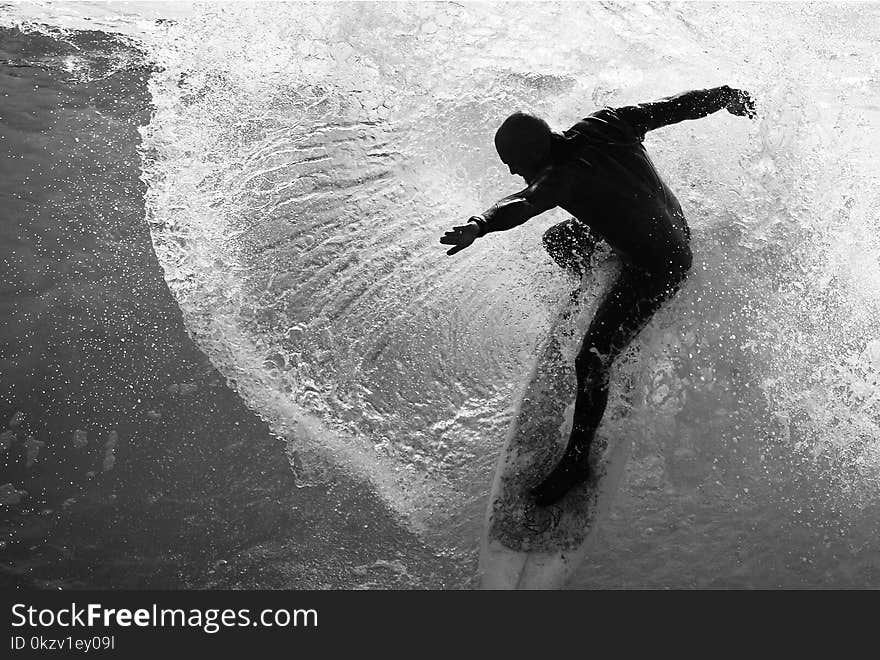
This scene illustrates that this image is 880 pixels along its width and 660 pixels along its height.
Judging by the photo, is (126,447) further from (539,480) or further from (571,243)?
(571,243)

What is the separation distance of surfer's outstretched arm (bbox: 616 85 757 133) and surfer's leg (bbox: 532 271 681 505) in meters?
0.52

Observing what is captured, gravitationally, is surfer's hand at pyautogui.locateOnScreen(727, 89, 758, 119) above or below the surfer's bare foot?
above

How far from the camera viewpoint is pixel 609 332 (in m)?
2.91

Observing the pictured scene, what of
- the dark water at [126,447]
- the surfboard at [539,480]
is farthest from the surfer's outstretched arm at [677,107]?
the dark water at [126,447]

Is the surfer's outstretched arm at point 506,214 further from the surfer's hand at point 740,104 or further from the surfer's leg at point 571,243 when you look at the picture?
the surfer's hand at point 740,104

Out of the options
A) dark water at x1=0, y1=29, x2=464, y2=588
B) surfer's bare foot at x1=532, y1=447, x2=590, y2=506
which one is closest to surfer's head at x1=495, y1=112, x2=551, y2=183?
surfer's bare foot at x1=532, y1=447, x2=590, y2=506

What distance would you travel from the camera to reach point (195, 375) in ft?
11.7

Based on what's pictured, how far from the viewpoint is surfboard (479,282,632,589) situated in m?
3.01

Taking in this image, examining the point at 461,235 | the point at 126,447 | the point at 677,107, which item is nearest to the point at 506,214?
the point at 461,235

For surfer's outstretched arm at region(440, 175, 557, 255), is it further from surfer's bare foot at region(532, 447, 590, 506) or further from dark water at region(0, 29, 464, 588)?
dark water at region(0, 29, 464, 588)

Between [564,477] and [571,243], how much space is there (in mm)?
869

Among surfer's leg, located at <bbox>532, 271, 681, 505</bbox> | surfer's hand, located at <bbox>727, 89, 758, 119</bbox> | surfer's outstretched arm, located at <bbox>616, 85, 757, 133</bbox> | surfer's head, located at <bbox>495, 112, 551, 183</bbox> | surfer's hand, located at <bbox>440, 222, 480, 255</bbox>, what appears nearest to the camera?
surfer's hand, located at <bbox>440, 222, 480, 255</bbox>

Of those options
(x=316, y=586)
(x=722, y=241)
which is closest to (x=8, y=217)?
(x=316, y=586)

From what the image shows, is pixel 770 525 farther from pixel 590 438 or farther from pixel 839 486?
pixel 590 438
